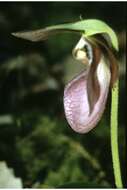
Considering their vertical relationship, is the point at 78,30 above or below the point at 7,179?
above

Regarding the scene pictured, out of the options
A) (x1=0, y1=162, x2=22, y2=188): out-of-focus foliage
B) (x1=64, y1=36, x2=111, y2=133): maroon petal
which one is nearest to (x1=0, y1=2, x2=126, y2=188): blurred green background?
(x1=0, y1=162, x2=22, y2=188): out-of-focus foliage

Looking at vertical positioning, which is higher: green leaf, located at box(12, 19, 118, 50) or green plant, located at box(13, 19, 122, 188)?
green leaf, located at box(12, 19, 118, 50)

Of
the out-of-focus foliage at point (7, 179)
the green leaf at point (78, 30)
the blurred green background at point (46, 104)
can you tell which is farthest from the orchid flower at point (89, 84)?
the blurred green background at point (46, 104)

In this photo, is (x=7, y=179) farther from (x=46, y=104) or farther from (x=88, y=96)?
(x=46, y=104)

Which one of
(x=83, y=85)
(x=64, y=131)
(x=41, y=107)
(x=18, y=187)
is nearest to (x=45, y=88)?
(x=41, y=107)

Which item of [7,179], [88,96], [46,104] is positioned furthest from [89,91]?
[46,104]

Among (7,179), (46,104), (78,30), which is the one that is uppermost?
(78,30)

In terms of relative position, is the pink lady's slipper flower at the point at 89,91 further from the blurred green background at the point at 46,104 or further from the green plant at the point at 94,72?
the blurred green background at the point at 46,104

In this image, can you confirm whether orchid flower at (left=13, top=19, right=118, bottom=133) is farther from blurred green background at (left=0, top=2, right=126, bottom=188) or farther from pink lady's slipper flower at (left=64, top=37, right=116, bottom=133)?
blurred green background at (left=0, top=2, right=126, bottom=188)
